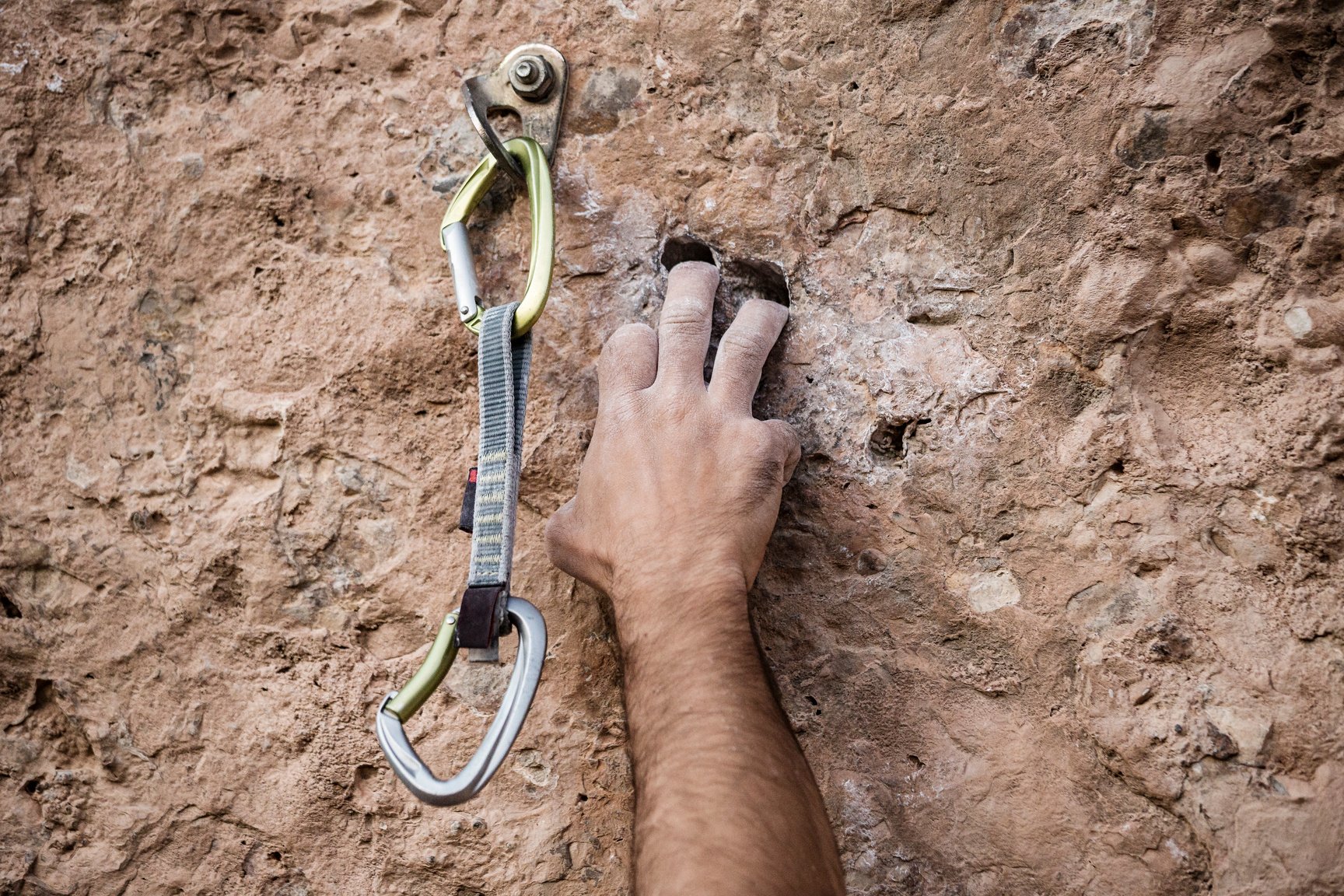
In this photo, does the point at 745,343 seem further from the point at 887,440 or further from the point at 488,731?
the point at 488,731

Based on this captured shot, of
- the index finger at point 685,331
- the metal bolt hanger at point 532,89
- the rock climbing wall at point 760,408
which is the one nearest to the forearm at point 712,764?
the rock climbing wall at point 760,408

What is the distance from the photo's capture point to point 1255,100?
3.19ft

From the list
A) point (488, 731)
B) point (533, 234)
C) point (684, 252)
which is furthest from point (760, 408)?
point (488, 731)

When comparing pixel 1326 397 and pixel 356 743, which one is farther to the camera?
pixel 356 743

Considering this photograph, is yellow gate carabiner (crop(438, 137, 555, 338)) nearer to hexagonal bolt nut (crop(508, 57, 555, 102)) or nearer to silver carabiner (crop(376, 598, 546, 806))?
hexagonal bolt nut (crop(508, 57, 555, 102))

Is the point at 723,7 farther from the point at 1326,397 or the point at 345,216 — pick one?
the point at 1326,397

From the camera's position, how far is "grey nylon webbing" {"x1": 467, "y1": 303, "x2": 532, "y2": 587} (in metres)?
0.95

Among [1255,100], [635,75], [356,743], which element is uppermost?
[635,75]

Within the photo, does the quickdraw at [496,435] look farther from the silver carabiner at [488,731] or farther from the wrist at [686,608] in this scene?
the wrist at [686,608]

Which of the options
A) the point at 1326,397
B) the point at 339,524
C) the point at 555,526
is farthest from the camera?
the point at 339,524

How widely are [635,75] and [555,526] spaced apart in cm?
58

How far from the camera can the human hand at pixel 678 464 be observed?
101 centimetres

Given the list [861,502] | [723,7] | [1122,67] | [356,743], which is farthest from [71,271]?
[1122,67]

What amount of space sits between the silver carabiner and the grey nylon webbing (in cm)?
5
